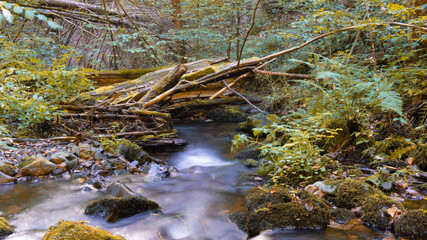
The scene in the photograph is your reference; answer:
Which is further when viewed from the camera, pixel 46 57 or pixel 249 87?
pixel 249 87

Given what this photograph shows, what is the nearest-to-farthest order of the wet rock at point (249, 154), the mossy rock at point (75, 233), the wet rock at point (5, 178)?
the mossy rock at point (75, 233) < the wet rock at point (5, 178) < the wet rock at point (249, 154)

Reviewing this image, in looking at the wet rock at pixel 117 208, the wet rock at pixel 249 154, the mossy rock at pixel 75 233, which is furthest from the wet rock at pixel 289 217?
the wet rock at pixel 249 154

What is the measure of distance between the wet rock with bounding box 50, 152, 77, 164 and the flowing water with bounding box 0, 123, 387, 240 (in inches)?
23.3

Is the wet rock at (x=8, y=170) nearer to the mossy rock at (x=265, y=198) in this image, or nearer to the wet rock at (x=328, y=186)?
the mossy rock at (x=265, y=198)

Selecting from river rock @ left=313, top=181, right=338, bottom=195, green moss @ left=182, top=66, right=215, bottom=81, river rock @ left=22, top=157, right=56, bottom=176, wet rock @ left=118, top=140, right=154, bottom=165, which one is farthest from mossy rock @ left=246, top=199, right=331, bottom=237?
green moss @ left=182, top=66, right=215, bottom=81

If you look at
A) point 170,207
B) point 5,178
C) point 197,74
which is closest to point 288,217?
point 170,207

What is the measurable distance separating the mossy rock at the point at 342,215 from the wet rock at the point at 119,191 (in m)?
2.36

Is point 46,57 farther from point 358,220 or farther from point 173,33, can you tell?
point 358,220

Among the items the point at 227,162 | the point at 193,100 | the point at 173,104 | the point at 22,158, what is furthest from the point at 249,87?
the point at 22,158

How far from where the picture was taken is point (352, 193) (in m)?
3.28

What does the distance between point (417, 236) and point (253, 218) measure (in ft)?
4.90

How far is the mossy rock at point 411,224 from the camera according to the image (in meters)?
2.56

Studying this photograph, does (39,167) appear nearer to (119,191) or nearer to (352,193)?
(119,191)

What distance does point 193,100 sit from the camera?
32.7 feet
